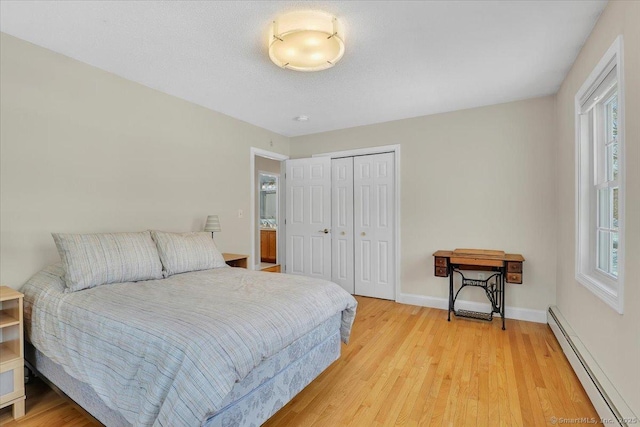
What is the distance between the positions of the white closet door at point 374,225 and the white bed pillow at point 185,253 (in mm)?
2123

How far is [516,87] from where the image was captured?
3.11 meters

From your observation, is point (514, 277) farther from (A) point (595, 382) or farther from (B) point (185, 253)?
(B) point (185, 253)

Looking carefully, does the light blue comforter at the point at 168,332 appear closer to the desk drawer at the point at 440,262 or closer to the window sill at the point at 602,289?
the window sill at the point at 602,289

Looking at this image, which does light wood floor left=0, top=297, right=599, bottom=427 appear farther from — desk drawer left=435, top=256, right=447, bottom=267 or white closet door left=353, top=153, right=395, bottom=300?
white closet door left=353, top=153, right=395, bottom=300

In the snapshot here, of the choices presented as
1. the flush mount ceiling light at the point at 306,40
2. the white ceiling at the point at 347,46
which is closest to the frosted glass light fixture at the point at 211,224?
the white ceiling at the point at 347,46

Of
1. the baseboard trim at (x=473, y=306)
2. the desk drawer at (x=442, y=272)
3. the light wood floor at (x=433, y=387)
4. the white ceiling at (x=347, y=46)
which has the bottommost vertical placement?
the light wood floor at (x=433, y=387)

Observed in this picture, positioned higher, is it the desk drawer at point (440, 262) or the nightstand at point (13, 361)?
the desk drawer at point (440, 262)

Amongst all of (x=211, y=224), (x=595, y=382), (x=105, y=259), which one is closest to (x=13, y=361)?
(x=105, y=259)

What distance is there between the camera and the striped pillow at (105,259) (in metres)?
2.05

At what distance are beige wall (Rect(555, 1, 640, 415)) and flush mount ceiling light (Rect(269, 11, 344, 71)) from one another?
60.9 inches

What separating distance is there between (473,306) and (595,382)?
5.95 ft

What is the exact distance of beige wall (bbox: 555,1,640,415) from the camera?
153cm

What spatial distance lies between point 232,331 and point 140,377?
0.42 meters

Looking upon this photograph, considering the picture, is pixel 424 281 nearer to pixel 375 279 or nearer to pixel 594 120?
pixel 375 279
